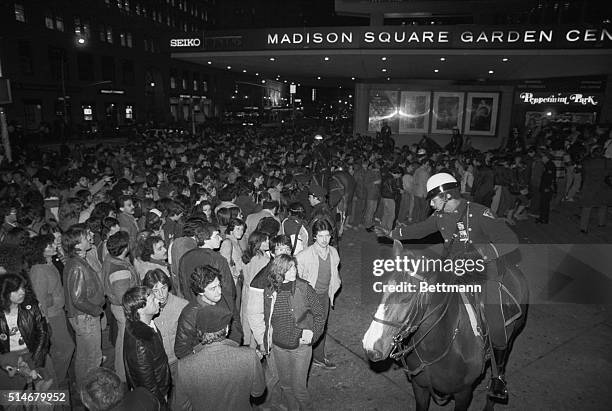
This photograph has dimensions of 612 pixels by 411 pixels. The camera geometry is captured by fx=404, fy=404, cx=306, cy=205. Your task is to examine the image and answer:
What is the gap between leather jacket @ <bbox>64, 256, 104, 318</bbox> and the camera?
448cm

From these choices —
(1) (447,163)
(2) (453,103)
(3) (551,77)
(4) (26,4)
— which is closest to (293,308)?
(1) (447,163)

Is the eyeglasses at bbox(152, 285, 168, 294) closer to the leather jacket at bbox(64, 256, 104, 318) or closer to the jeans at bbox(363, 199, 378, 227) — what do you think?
the leather jacket at bbox(64, 256, 104, 318)

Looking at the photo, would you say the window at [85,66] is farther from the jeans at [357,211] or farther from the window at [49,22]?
the jeans at [357,211]

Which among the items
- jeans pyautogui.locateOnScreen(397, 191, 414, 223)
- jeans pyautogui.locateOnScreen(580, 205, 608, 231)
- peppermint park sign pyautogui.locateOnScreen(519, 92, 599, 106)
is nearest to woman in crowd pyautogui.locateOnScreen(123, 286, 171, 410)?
jeans pyautogui.locateOnScreen(397, 191, 414, 223)

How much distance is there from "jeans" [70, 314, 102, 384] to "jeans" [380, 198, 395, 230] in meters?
7.91

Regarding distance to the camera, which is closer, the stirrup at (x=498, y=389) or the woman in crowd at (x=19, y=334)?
the woman in crowd at (x=19, y=334)

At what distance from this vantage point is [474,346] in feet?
13.7

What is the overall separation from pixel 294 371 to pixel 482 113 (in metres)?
25.7

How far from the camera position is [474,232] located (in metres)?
4.57

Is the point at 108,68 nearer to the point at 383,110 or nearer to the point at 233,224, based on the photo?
the point at 383,110

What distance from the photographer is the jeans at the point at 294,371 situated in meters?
4.09

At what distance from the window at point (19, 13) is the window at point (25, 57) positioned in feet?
6.05

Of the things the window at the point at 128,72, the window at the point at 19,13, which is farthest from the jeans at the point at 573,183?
the window at the point at 128,72

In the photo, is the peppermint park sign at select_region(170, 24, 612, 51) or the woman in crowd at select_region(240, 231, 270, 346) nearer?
the woman in crowd at select_region(240, 231, 270, 346)
